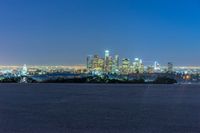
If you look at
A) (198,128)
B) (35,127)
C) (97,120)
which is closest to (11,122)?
(35,127)

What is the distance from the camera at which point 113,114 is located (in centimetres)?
4409

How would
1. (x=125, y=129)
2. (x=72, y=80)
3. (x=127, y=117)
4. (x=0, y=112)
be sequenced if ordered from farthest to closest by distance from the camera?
(x=72, y=80) < (x=0, y=112) < (x=127, y=117) < (x=125, y=129)

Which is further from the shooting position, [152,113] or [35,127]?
[152,113]

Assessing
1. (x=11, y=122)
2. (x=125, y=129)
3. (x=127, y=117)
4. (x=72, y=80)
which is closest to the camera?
(x=125, y=129)

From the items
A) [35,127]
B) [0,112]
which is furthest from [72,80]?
[35,127]

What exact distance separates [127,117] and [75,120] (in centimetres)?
464

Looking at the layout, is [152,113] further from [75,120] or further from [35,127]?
[35,127]

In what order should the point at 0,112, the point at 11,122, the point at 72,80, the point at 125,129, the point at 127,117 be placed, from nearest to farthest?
the point at 125,129 < the point at 11,122 < the point at 127,117 < the point at 0,112 < the point at 72,80

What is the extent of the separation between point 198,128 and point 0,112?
17.7 m

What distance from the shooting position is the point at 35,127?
34500 mm

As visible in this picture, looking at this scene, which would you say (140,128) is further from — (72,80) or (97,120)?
(72,80)

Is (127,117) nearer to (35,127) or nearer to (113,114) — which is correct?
(113,114)

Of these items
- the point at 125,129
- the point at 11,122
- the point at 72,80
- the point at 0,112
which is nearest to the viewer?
the point at 125,129

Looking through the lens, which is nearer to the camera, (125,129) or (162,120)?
(125,129)
